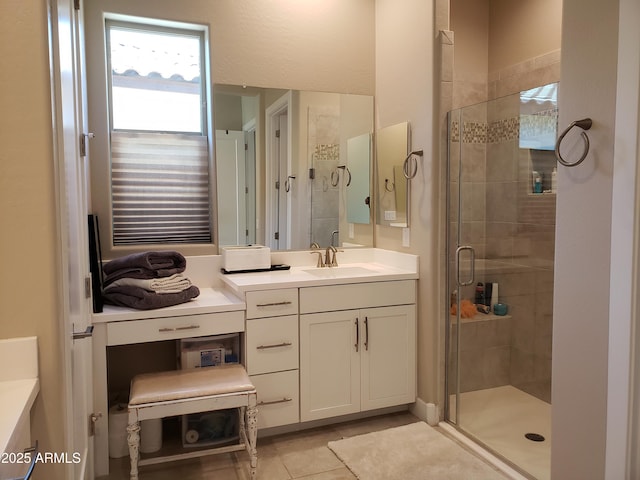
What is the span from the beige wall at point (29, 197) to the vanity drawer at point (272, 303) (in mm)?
1252

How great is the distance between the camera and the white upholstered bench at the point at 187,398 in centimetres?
203

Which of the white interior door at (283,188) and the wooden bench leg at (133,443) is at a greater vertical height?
the white interior door at (283,188)

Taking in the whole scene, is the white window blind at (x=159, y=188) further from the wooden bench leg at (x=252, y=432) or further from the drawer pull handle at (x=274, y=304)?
the wooden bench leg at (x=252, y=432)

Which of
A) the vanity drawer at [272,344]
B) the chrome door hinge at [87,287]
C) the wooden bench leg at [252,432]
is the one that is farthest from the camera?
the vanity drawer at [272,344]

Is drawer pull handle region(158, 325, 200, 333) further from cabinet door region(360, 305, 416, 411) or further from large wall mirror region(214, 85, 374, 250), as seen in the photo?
cabinet door region(360, 305, 416, 411)

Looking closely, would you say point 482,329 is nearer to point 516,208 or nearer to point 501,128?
point 516,208

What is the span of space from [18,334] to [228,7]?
2.31 m

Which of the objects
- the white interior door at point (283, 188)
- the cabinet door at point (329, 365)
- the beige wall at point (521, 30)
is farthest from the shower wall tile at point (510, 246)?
the white interior door at point (283, 188)

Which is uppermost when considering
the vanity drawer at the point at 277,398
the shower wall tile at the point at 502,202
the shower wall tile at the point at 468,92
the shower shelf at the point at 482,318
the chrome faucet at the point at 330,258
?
the shower wall tile at the point at 468,92

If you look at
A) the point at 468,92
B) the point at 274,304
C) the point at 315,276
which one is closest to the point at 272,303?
the point at 274,304

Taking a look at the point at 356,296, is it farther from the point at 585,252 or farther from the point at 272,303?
the point at 585,252

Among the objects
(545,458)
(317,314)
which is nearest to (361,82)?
(317,314)

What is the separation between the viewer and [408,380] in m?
2.85

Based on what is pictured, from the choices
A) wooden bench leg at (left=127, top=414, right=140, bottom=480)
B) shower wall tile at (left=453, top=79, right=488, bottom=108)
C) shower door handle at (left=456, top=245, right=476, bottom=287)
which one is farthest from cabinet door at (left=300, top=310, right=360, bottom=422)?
shower wall tile at (left=453, top=79, right=488, bottom=108)
